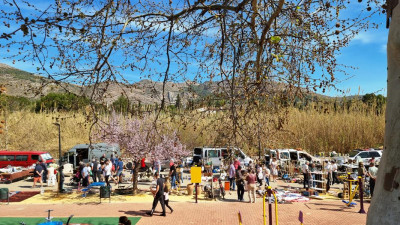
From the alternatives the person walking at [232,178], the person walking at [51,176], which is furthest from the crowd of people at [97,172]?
the person walking at [232,178]

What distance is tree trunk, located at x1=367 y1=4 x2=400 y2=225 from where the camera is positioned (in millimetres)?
2975

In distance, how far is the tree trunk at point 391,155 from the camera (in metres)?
2.97

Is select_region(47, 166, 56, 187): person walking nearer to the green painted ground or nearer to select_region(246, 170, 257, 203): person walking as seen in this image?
the green painted ground

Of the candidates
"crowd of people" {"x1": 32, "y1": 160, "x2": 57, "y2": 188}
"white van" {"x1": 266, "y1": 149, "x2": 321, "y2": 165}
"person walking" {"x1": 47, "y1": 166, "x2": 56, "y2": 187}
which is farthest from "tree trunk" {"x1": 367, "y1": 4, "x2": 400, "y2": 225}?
"white van" {"x1": 266, "y1": 149, "x2": 321, "y2": 165}

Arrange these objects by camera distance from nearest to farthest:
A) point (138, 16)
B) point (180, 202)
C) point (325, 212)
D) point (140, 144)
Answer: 1. point (138, 16)
2. point (325, 212)
3. point (180, 202)
4. point (140, 144)

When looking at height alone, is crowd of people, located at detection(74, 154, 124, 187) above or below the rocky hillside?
below

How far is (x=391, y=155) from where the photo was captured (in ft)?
10.2

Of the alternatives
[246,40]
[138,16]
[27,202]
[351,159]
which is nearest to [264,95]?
[246,40]

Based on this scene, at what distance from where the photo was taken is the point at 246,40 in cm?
690

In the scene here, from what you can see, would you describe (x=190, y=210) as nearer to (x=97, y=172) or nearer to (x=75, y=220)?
(x=75, y=220)

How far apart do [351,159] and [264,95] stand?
21000mm

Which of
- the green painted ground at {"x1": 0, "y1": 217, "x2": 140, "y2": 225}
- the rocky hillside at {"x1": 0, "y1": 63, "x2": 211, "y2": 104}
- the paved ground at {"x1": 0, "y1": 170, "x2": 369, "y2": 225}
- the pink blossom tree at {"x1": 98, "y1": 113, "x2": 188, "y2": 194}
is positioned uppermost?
the rocky hillside at {"x1": 0, "y1": 63, "x2": 211, "y2": 104}

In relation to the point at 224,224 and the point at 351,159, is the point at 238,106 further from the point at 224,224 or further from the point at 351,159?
the point at 351,159

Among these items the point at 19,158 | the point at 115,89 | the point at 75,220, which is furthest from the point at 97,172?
the point at 115,89
